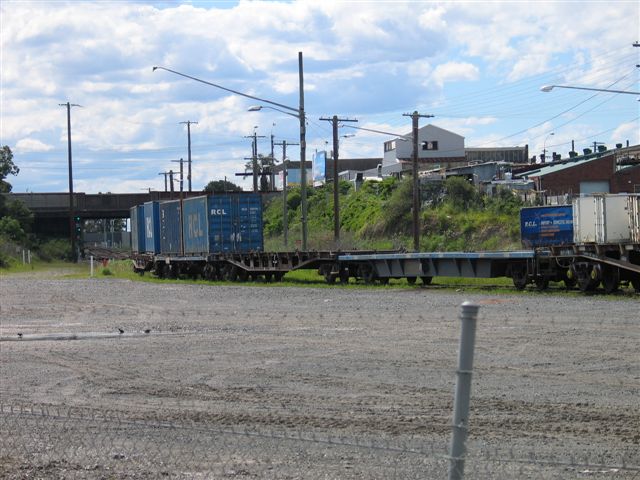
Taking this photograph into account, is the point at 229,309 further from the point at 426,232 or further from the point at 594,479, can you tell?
the point at 426,232

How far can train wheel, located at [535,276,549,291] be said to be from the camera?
33.2m

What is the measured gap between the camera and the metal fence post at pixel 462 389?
4.78 meters

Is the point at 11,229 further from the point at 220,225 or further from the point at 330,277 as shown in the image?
the point at 330,277

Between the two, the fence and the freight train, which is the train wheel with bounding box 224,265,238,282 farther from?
the fence

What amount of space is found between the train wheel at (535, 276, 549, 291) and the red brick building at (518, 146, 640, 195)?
40269 mm

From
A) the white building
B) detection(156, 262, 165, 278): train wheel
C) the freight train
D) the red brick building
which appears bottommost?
detection(156, 262, 165, 278): train wheel

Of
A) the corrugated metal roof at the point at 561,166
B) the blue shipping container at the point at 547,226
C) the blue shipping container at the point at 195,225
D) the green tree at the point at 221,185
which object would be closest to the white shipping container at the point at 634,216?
the blue shipping container at the point at 547,226

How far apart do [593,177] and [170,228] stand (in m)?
35.4

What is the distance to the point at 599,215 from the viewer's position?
3228 cm

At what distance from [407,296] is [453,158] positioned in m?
86.8

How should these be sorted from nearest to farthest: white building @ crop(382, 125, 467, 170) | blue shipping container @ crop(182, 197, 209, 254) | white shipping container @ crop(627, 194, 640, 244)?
white shipping container @ crop(627, 194, 640, 244), blue shipping container @ crop(182, 197, 209, 254), white building @ crop(382, 125, 467, 170)

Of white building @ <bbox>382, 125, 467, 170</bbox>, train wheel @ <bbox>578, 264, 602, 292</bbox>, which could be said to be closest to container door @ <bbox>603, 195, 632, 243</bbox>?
train wheel @ <bbox>578, 264, 602, 292</bbox>

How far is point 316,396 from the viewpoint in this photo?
1198 cm

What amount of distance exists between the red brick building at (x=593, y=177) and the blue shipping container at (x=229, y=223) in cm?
3161
